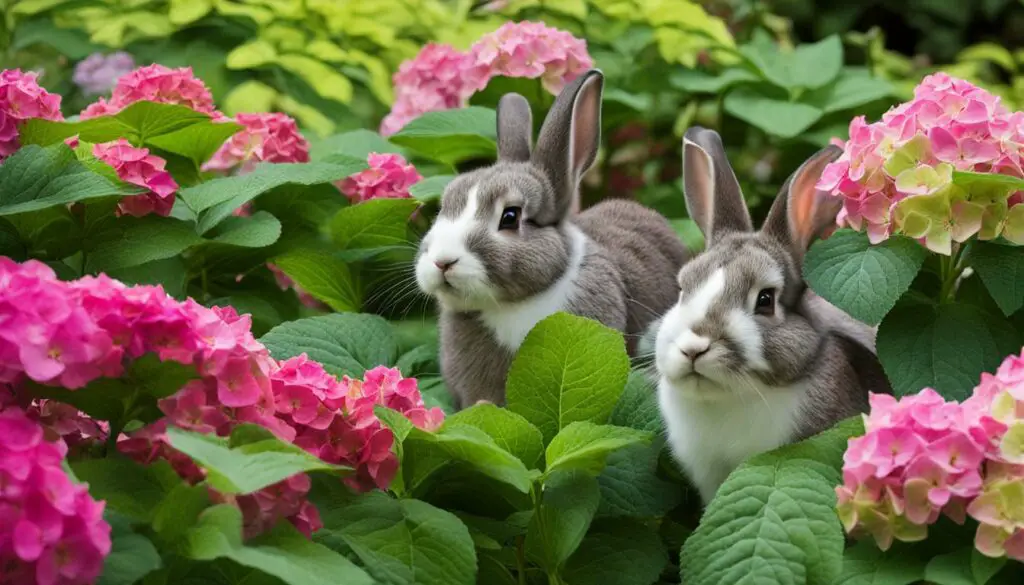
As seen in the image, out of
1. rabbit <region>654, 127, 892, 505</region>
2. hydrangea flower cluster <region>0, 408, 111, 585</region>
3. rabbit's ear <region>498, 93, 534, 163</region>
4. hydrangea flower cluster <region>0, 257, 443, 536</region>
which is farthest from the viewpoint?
rabbit's ear <region>498, 93, 534, 163</region>

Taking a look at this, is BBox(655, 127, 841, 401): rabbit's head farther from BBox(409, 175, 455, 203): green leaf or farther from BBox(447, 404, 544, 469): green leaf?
BBox(409, 175, 455, 203): green leaf

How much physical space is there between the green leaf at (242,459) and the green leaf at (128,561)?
12cm

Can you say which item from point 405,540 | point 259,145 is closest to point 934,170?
point 405,540

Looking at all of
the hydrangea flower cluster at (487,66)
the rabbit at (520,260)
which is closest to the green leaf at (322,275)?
the rabbit at (520,260)

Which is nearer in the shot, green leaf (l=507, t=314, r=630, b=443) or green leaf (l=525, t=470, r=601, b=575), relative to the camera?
green leaf (l=525, t=470, r=601, b=575)

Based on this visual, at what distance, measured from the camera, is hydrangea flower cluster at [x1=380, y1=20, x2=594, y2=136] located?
11.1 ft

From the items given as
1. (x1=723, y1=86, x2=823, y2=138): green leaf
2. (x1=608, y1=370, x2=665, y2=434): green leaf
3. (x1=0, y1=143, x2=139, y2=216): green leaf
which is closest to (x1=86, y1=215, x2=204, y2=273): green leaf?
(x1=0, y1=143, x2=139, y2=216): green leaf

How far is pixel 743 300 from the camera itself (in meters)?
2.22

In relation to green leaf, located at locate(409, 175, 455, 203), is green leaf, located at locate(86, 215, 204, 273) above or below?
above

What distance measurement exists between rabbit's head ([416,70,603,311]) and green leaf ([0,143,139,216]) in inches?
25.4

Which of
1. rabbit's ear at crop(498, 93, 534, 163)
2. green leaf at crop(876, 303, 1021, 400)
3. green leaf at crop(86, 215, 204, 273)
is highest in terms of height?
green leaf at crop(876, 303, 1021, 400)

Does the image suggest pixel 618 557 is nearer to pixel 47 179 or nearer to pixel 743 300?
pixel 743 300

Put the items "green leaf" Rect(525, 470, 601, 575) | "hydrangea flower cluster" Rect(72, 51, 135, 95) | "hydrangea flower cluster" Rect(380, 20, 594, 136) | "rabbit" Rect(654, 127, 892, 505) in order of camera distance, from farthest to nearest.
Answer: "hydrangea flower cluster" Rect(72, 51, 135, 95) → "hydrangea flower cluster" Rect(380, 20, 594, 136) → "rabbit" Rect(654, 127, 892, 505) → "green leaf" Rect(525, 470, 601, 575)

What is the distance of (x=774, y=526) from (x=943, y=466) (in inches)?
11.0
